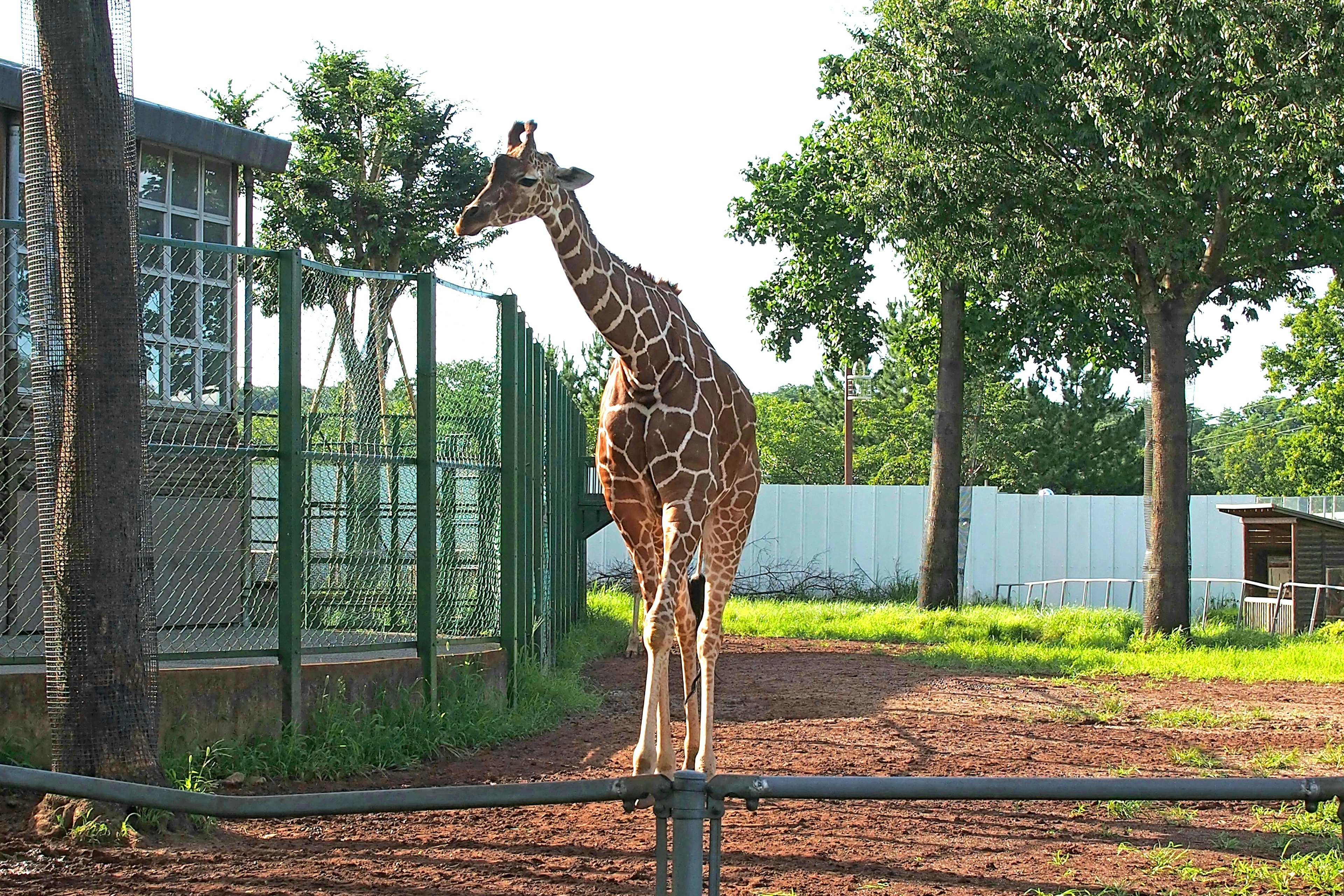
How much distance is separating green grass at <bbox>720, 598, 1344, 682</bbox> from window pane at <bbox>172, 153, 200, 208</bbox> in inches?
284

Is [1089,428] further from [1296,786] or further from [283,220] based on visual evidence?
[1296,786]

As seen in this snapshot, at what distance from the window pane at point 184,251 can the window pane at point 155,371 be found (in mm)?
720

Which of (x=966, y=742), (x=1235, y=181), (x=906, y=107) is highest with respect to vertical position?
(x=906, y=107)

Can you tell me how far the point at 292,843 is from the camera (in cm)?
590

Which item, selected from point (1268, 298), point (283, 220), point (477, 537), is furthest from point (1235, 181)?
point (283, 220)

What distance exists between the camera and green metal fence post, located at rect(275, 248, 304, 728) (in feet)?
25.0

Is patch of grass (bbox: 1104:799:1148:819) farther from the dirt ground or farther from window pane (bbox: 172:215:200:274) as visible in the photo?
window pane (bbox: 172:215:200:274)

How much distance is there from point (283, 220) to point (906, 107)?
10.2 meters

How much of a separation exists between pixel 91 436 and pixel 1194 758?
645cm

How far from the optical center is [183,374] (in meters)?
10.9

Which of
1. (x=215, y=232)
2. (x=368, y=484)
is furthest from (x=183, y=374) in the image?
(x=368, y=484)

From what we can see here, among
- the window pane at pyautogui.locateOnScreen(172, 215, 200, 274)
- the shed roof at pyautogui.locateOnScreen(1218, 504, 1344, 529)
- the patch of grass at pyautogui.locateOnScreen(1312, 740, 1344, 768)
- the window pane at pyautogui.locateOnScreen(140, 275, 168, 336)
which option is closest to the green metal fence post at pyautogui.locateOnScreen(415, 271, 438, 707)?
the window pane at pyautogui.locateOnScreen(140, 275, 168, 336)

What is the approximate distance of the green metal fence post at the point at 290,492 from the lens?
7.61 metres

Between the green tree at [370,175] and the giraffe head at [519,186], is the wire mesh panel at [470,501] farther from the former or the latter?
the green tree at [370,175]
